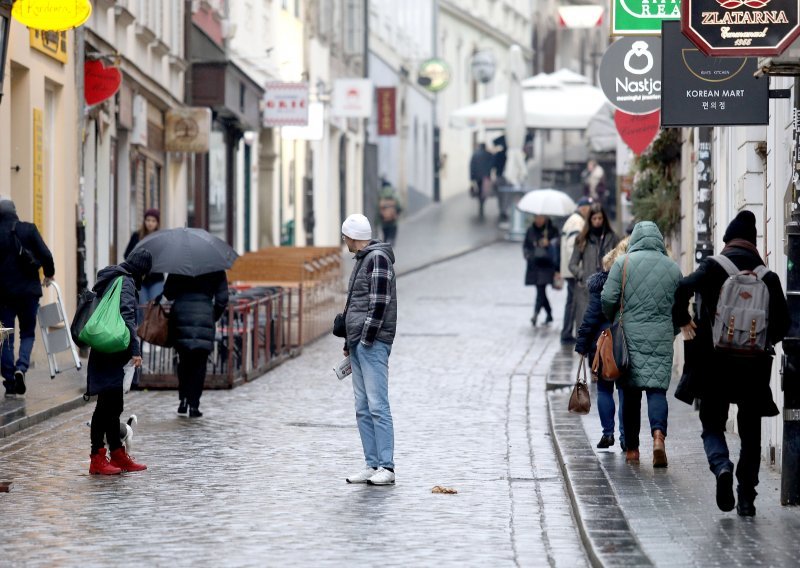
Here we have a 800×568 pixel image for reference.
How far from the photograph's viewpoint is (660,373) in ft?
42.3

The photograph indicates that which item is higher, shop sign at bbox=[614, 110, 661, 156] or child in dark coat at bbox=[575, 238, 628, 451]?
shop sign at bbox=[614, 110, 661, 156]

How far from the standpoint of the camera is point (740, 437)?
10.5 metres

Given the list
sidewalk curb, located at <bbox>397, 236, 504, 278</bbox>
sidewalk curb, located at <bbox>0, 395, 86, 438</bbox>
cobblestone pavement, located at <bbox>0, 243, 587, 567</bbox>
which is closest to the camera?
cobblestone pavement, located at <bbox>0, 243, 587, 567</bbox>

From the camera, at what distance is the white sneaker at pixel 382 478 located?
1220 centimetres

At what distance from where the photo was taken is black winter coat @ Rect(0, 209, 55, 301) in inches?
674

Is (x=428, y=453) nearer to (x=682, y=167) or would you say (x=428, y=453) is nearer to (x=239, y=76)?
(x=682, y=167)

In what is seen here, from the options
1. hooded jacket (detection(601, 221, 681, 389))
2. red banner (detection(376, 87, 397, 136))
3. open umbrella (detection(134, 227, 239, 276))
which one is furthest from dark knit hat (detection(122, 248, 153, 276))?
red banner (detection(376, 87, 397, 136))

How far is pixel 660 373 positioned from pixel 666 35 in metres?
2.23

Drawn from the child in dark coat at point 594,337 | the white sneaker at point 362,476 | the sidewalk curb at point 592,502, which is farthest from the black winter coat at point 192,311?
the white sneaker at point 362,476

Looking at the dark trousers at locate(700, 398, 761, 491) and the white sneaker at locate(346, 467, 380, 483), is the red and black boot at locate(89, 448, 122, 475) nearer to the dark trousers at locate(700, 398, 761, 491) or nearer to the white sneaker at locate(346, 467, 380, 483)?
the white sneaker at locate(346, 467, 380, 483)

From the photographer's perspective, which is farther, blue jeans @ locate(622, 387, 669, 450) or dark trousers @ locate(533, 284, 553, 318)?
dark trousers @ locate(533, 284, 553, 318)

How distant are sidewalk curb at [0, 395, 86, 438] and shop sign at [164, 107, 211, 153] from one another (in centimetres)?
1324

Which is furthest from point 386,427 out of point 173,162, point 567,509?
point 173,162

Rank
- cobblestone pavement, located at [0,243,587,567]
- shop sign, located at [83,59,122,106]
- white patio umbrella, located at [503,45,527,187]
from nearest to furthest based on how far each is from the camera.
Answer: cobblestone pavement, located at [0,243,587,567] < shop sign, located at [83,59,122,106] < white patio umbrella, located at [503,45,527,187]
